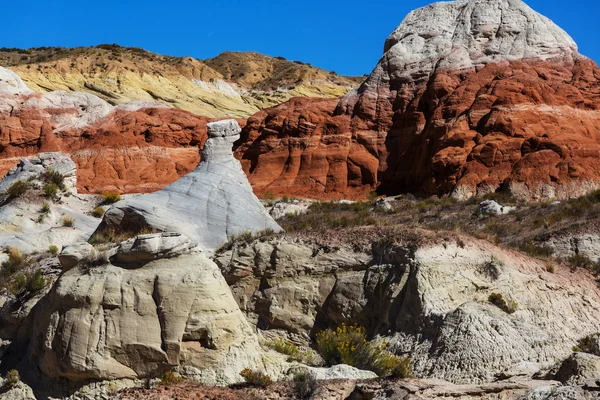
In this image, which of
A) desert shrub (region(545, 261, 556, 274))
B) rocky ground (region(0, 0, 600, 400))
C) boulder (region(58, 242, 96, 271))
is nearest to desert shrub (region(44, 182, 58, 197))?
rocky ground (region(0, 0, 600, 400))

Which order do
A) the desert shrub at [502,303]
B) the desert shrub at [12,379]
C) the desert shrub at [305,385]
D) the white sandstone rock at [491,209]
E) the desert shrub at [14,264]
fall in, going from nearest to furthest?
the desert shrub at [305,385], the desert shrub at [12,379], the desert shrub at [502,303], the desert shrub at [14,264], the white sandstone rock at [491,209]

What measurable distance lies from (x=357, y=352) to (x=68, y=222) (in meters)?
15.3

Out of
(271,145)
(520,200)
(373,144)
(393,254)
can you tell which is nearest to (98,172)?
(271,145)

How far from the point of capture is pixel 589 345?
1655cm

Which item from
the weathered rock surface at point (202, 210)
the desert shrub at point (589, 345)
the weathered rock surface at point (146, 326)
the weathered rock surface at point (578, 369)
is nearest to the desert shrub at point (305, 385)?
the weathered rock surface at point (146, 326)

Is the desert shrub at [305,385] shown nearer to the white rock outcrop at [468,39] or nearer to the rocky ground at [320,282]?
the rocky ground at [320,282]

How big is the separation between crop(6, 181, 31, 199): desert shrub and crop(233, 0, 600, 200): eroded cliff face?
1949cm

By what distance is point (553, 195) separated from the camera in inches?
1538

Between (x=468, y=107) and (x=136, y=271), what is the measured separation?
3238 cm

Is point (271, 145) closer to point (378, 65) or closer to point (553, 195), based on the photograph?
point (378, 65)

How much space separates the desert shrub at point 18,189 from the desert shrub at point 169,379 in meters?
17.6

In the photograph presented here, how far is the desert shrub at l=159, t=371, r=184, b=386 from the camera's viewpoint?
14902 mm

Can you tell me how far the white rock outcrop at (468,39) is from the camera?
48844 mm

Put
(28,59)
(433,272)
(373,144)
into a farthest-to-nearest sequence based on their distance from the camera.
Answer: (28,59) → (373,144) → (433,272)
